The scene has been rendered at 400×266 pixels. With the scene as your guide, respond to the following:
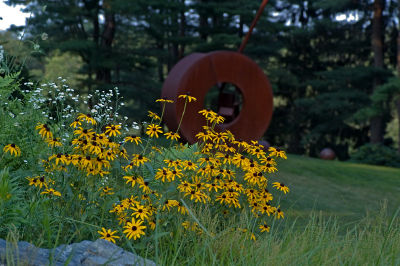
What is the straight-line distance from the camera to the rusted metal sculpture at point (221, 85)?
10.3m

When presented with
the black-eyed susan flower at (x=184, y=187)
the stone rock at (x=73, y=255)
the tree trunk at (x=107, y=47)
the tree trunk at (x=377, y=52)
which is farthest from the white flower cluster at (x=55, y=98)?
the tree trunk at (x=377, y=52)

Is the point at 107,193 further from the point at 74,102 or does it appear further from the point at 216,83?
the point at 216,83

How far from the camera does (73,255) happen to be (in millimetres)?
2705

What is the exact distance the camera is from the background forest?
1608cm

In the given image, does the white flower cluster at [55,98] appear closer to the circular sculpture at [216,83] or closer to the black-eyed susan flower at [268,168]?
the black-eyed susan flower at [268,168]

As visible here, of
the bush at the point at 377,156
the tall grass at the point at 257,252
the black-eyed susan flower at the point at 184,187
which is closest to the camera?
the tall grass at the point at 257,252

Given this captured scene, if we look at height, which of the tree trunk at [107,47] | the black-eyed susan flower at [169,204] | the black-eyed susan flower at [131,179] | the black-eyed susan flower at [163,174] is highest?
the tree trunk at [107,47]

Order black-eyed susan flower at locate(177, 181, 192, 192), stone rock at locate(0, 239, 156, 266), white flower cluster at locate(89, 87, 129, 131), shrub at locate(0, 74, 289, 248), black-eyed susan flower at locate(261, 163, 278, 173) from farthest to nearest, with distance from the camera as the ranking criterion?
1. white flower cluster at locate(89, 87, 129, 131)
2. black-eyed susan flower at locate(261, 163, 278, 173)
3. black-eyed susan flower at locate(177, 181, 192, 192)
4. shrub at locate(0, 74, 289, 248)
5. stone rock at locate(0, 239, 156, 266)

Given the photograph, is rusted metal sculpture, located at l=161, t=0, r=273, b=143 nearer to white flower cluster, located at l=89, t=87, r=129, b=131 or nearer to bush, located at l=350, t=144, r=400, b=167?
white flower cluster, located at l=89, t=87, r=129, b=131

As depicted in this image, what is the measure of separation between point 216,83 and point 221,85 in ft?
2.51

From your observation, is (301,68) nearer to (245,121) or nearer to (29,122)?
(245,121)

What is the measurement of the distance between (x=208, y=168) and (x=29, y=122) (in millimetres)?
2095

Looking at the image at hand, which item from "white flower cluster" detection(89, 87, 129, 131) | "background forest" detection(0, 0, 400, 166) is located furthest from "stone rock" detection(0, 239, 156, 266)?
"background forest" detection(0, 0, 400, 166)

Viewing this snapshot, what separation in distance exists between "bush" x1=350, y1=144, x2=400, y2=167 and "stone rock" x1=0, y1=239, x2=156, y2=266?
14096 millimetres
